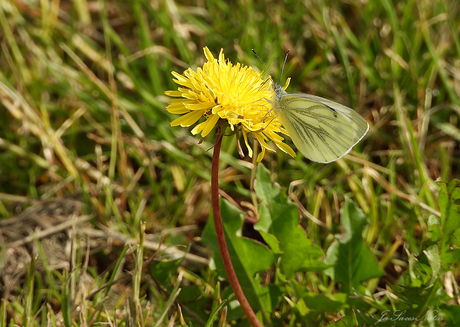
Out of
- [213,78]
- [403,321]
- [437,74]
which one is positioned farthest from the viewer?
[437,74]

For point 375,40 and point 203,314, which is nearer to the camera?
point 203,314

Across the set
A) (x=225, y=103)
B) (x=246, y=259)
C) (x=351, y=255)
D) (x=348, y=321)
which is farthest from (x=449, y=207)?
(x=225, y=103)

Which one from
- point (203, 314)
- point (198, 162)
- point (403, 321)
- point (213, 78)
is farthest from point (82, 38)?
point (403, 321)

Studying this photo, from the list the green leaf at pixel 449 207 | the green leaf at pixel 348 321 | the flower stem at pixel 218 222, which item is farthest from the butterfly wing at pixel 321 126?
the green leaf at pixel 348 321

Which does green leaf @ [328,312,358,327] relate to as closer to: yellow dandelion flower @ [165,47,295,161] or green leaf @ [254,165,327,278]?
green leaf @ [254,165,327,278]

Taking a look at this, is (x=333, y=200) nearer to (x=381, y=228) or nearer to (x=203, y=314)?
(x=381, y=228)
